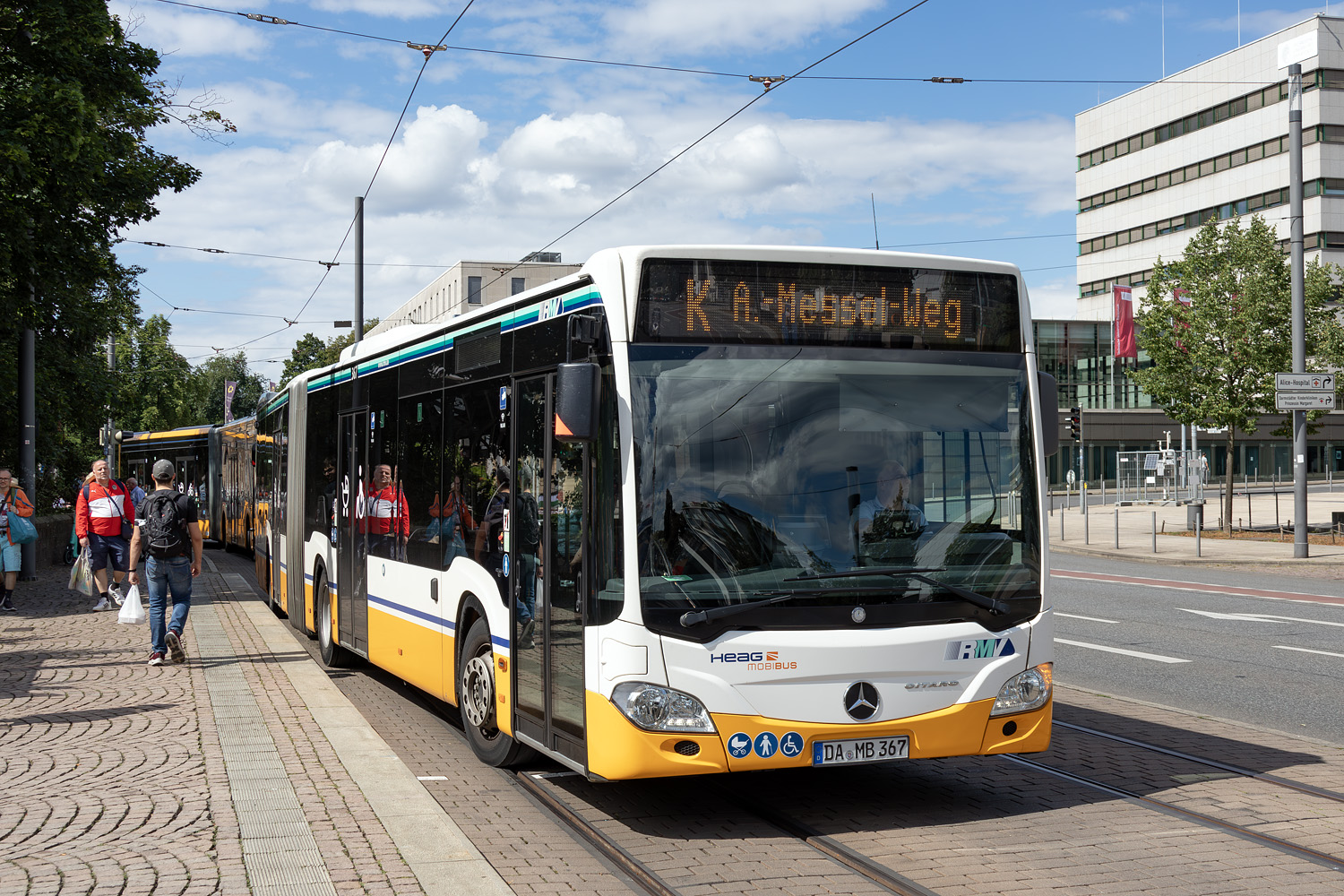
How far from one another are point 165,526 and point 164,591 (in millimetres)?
555

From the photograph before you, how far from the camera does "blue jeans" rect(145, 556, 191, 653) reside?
11.3 metres

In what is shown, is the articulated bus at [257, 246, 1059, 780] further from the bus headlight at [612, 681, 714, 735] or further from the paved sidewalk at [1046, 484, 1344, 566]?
the paved sidewalk at [1046, 484, 1344, 566]

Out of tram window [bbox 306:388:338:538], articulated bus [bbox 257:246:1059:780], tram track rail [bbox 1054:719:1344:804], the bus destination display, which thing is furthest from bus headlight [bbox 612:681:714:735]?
tram window [bbox 306:388:338:538]

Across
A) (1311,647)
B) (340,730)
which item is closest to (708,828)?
(340,730)

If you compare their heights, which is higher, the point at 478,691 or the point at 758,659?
the point at 758,659

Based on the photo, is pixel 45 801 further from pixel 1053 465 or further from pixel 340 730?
pixel 1053 465

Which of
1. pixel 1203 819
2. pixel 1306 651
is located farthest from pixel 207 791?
pixel 1306 651

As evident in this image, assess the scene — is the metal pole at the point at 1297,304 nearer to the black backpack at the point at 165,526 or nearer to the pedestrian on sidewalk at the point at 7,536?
the black backpack at the point at 165,526

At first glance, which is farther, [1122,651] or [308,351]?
[308,351]

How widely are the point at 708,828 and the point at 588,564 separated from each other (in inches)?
53.3

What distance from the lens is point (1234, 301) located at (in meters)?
31.3

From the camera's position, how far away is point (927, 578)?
20.1 ft

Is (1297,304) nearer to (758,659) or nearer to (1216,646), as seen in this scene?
(1216,646)

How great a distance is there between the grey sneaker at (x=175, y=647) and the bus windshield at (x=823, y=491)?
6.94 meters
